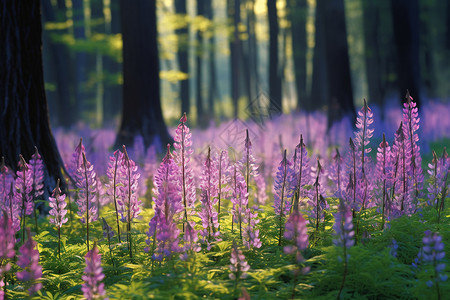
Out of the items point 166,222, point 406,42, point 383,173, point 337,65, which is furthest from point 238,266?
point 406,42

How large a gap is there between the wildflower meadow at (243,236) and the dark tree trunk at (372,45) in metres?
21.7

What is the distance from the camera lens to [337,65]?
43.5ft

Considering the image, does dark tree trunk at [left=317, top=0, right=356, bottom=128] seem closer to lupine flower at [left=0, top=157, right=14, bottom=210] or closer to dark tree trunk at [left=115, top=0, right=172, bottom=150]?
dark tree trunk at [left=115, top=0, right=172, bottom=150]

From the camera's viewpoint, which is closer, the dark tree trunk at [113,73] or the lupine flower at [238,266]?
the lupine flower at [238,266]

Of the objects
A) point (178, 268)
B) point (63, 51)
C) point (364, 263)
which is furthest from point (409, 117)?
point (63, 51)

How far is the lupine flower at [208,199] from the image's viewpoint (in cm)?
367

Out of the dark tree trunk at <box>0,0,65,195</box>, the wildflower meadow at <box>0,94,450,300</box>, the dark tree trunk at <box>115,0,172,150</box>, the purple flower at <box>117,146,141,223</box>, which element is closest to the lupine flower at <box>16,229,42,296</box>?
the wildflower meadow at <box>0,94,450,300</box>

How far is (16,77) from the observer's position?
20.0ft

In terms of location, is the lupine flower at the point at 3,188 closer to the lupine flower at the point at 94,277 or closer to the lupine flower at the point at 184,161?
the lupine flower at the point at 184,161

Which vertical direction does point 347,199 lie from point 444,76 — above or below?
below

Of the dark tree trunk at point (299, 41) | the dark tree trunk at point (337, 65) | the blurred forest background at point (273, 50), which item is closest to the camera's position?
the dark tree trunk at point (337, 65)

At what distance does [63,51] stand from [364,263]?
25.7m

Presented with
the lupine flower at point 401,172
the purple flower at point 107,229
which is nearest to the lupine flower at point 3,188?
the purple flower at point 107,229

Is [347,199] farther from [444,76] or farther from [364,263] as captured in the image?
[444,76]
